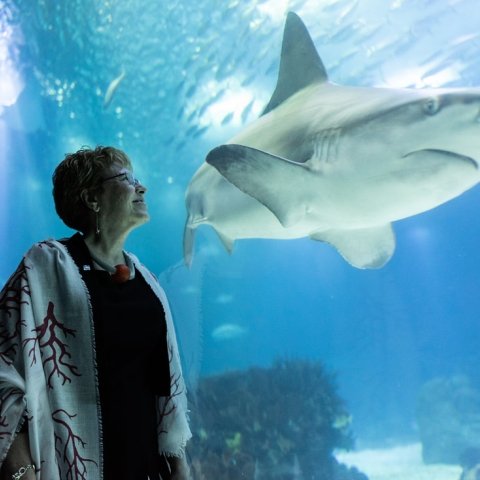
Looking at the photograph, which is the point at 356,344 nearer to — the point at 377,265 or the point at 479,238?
the point at 479,238

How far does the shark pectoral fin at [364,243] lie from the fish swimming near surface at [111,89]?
6.32 meters

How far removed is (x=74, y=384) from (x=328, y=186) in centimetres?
165

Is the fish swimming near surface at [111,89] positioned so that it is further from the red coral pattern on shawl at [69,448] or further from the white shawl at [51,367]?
the red coral pattern on shawl at [69,448]

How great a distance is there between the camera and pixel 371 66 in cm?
789

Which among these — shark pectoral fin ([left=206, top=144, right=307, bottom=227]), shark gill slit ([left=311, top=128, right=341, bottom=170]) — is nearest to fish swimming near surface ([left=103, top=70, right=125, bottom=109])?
shark pectoral fin ([left=206, top=144, right=307, bottom=227])

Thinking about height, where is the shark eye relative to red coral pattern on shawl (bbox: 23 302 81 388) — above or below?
above

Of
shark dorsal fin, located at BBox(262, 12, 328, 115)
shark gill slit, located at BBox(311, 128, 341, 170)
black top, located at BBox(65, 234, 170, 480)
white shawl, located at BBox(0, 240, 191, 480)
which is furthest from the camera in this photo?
shark dorsal fin, located at BBox(262, 12, 328, 115)

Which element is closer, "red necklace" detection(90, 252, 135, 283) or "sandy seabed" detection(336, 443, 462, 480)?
"red necklace" detection(90, 252, 135, 283)

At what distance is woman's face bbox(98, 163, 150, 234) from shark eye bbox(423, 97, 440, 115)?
1.13m

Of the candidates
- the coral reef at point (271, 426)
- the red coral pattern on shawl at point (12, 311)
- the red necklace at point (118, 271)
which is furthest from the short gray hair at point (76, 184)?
the coral reef at point (271, 426)

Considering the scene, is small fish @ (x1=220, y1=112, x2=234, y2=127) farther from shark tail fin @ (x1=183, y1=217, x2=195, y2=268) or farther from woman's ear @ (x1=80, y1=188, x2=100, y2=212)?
woman's ear @ (x1=80, y1=188, x2=100, y2=212)

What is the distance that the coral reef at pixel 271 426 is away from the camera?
18.4 feet

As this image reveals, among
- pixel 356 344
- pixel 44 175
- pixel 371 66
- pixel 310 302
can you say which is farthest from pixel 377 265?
pixel 310 302

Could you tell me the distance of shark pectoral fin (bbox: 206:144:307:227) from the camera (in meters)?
2.26
